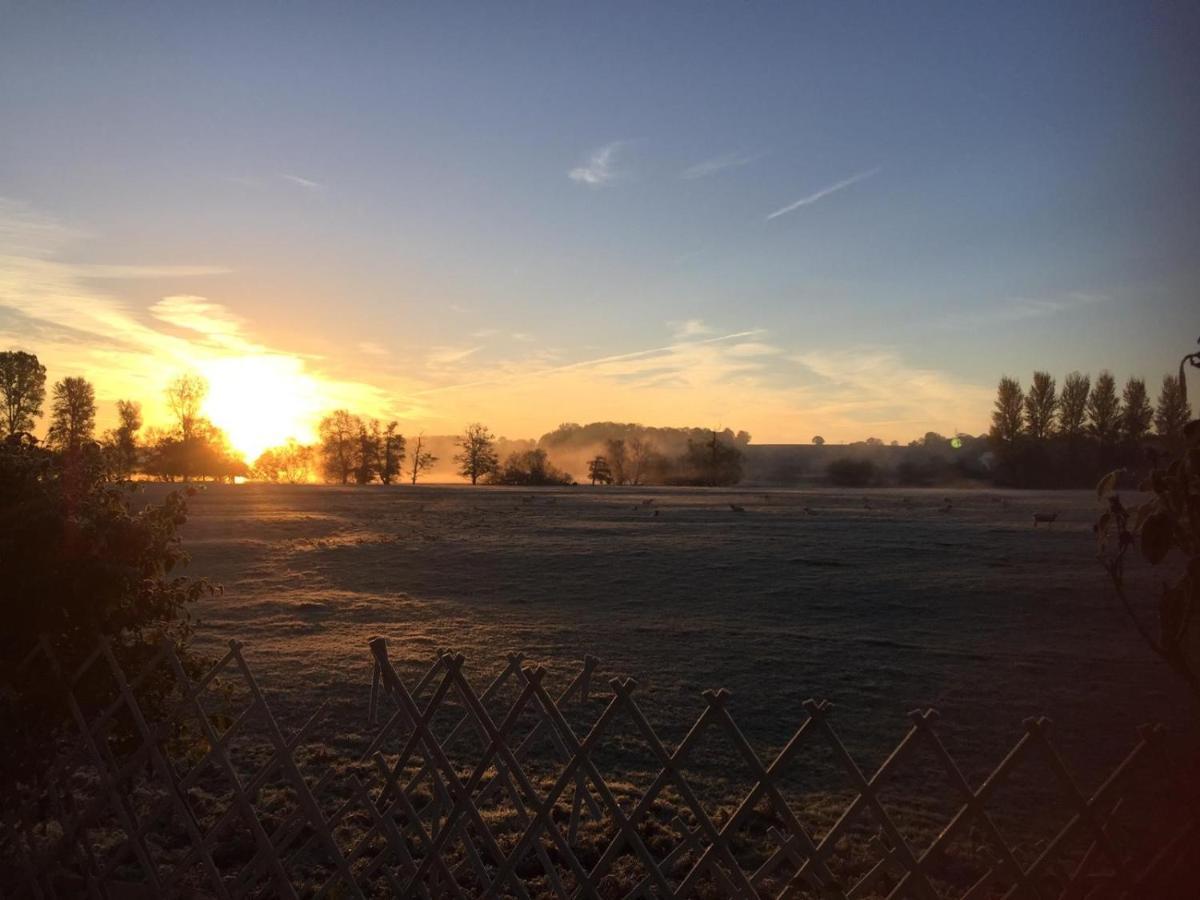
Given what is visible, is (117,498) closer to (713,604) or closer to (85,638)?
(85,638)

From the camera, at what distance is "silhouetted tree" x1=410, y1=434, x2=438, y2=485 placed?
Answer: 115m

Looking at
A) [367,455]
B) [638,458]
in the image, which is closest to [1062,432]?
[638,458]

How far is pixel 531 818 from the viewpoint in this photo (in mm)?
6840

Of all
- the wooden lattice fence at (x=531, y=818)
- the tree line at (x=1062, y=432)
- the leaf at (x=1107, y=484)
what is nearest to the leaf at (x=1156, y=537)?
the leaf at (x=1107, y=484)

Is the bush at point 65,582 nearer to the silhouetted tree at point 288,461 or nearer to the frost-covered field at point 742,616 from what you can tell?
the frost-covered field at point 742,616

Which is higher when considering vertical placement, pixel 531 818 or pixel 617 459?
pixel 617 459

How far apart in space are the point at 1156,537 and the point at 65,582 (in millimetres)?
6619

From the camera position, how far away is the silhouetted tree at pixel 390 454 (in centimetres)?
10500

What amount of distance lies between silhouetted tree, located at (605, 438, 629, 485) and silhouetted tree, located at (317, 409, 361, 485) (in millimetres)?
37309

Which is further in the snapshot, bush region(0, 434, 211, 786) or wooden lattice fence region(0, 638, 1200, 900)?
bush region(0, 434, 211, 786)

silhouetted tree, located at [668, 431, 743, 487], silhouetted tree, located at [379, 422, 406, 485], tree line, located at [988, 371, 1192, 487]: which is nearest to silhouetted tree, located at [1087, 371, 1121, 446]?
tree line, located at [988, 371, 1192, 487]

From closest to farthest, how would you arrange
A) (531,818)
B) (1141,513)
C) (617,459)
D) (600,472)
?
(1141,513)
(531,818)
(600,472)
(617,459)

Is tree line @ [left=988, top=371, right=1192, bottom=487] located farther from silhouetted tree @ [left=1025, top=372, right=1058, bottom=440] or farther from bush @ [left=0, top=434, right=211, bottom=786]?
bush @ [left=0, top=434, right=211, bottom=786]

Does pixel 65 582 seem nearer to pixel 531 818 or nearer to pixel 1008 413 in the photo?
pixel 531 818
